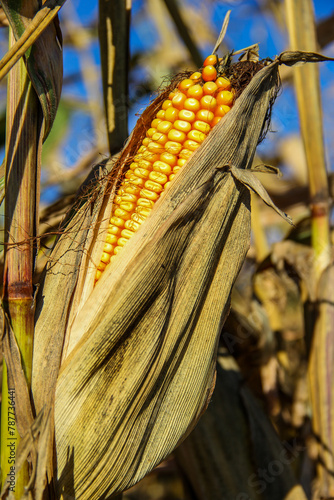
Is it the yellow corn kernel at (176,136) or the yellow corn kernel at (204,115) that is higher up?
the yellow corn kernel at (204,115)

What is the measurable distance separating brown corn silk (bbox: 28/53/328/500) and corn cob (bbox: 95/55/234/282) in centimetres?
4

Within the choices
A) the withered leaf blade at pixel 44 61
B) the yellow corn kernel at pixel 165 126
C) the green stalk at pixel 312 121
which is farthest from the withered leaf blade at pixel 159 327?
the green stalk at pixel 312 121

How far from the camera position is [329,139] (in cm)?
472

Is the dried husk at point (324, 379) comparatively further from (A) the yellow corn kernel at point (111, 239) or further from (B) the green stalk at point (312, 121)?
(A) the yellow corn kernel at point (111, 239)

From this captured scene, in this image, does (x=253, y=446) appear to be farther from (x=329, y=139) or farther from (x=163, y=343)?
(x=329, y=139)

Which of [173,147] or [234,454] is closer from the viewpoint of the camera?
[173,147]

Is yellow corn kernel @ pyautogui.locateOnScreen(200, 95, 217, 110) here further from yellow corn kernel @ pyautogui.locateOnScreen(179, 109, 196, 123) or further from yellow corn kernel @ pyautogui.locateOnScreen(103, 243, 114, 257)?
yellow corn kernel @ pyautogui.locateOnScreen(103, 243, 114, 257)

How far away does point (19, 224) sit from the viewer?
87cm

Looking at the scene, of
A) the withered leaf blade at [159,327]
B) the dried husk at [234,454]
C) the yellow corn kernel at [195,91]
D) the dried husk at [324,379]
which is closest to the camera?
the withered leaf blade at [159,327]

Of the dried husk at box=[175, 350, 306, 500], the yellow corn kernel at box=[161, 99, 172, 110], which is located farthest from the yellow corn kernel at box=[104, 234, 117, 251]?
the dried husk at box=[175, 350, 306, 500]

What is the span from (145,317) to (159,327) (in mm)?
38

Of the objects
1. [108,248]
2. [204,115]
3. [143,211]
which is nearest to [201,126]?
[204,115]

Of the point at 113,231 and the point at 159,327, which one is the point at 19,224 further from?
the point at 159,327

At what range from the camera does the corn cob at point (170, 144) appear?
36.8 inches
